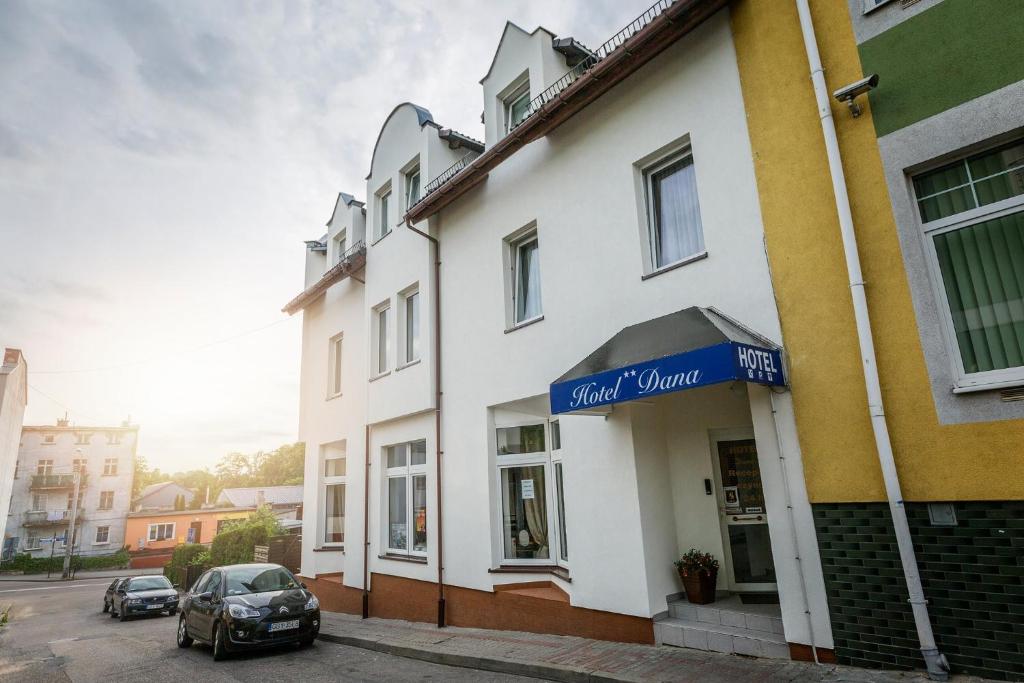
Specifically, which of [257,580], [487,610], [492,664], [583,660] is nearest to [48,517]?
[257,580]

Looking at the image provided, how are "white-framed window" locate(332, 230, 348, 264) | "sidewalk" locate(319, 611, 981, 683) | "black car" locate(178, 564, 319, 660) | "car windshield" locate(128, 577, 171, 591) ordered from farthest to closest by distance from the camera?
"car windshield" locate(128, 577, 171, 591) < "white-framed window" locate(332, 230, 348, 264) < "black car" locate(178, 564, 319, 660) < "sidewalk" locate(319, 611, 981, 683)

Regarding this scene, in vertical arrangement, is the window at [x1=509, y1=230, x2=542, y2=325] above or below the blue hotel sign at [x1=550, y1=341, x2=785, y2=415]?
above

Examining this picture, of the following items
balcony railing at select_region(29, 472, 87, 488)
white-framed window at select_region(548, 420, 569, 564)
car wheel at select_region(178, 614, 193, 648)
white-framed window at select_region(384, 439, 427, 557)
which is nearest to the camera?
white-framed window at select_region(548, 420, 569, 564)

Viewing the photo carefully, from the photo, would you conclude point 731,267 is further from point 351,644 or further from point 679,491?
point 351,644

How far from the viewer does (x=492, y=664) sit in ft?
25.4

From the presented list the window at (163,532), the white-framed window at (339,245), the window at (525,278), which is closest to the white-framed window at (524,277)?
the window at (525,278)

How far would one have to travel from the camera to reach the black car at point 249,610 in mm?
10078

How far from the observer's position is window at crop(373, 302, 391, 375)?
14.4 meters

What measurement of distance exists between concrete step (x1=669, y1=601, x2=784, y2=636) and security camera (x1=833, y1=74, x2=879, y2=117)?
Result: 17.6ft

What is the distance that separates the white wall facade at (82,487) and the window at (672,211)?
197ft

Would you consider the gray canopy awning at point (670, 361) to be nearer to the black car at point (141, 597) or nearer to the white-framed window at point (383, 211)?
the white-framed window at point (383, 211)

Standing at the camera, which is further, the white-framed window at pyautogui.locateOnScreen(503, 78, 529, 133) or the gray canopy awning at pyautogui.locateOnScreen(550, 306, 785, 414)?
the white-framed window at pyautogui.locateOnScreen(503, 78, 529, 133)

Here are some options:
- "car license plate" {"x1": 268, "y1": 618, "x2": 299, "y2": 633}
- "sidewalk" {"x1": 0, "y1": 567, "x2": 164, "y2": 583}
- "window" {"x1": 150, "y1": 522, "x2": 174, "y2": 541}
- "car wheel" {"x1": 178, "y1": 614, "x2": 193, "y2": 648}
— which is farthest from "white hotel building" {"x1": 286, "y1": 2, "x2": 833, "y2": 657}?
"window" {"x1": 150, "y1": 522, "x2": 174, "y2": 541}

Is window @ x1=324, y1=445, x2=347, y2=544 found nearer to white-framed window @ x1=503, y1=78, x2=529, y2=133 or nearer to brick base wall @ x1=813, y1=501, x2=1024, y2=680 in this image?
white-framed window @ x1=503, y1=78, x2=529, y2=133
